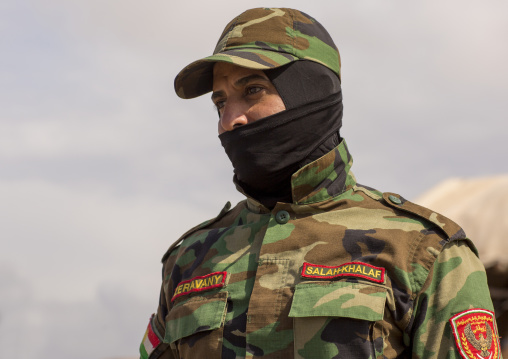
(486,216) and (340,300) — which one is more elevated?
(486,216)

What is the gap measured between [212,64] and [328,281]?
126cm

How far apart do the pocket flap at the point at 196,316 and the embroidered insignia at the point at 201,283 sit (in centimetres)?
4

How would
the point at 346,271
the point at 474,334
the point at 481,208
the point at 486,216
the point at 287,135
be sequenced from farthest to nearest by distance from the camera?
the point at 481,208, the point at 486,216, the point at 287,135, the point at 346,271, the point at 474,334

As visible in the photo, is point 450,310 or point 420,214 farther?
point 420,214

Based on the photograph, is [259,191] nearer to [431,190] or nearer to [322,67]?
[322,67]

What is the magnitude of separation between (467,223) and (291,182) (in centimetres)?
1640

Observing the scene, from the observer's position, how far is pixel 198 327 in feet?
10.4

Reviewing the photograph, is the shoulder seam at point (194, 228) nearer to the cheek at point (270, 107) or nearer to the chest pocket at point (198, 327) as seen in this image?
the chest pocket at point (198, 327)

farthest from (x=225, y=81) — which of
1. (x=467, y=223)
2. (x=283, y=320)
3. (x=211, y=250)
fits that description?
(x=467, y=223)

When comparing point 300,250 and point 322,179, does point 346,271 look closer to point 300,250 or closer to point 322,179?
point 300,250

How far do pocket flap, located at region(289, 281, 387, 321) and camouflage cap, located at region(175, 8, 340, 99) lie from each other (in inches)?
40.1

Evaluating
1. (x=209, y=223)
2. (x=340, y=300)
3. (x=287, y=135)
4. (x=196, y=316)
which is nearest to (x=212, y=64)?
(x=287, y=135)

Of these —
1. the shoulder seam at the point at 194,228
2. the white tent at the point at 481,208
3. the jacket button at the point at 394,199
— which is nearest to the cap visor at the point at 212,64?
the shoulder seam at the point at 194,228

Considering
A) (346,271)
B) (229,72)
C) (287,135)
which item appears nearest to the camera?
(346,271)
